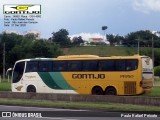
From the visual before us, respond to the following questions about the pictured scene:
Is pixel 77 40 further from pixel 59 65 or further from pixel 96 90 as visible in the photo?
pixel 96 90

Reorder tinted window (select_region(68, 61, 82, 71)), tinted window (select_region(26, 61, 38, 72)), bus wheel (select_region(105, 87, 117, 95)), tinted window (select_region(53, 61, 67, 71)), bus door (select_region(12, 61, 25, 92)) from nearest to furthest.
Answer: bus wheel (select_region(105, 87, 117, 95)) < tinted window (select_region(68, 61, 82, 71)) < tinted window (select_region(53, 61, 67, 71)) < tinted window (select_region(26, 61, 38, 72)) < bus door (select_region(12, 61, 25, 92))

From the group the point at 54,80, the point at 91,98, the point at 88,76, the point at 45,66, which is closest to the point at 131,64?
the point at 88,76

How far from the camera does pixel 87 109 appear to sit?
21797 millimetres

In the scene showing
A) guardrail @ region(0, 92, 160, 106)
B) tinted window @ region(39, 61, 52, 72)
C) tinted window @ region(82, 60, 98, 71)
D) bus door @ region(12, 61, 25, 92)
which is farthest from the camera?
bus door @ region(12, 61, 25, 92)

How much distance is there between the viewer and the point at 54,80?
34531mm

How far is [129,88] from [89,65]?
11.8 ft

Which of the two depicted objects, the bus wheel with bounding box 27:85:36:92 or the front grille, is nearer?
the front grille

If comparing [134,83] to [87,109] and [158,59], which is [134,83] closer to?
[87,109]

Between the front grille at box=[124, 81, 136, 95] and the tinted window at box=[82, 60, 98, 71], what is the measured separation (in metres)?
2.79

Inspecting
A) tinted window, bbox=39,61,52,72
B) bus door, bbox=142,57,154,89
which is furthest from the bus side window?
tinted window, bbox=39,61,52,72

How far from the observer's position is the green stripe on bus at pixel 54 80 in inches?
1339

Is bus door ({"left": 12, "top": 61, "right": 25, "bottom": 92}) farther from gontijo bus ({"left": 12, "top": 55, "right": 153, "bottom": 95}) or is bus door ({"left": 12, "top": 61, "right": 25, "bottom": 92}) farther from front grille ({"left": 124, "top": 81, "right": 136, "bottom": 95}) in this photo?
front grille ({"left": 124, "top": 81, "right": 136, "bottom": 95})

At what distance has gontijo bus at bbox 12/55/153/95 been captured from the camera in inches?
1209

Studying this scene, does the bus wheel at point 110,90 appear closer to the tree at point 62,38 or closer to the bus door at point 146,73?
the bus door at point 146,73
